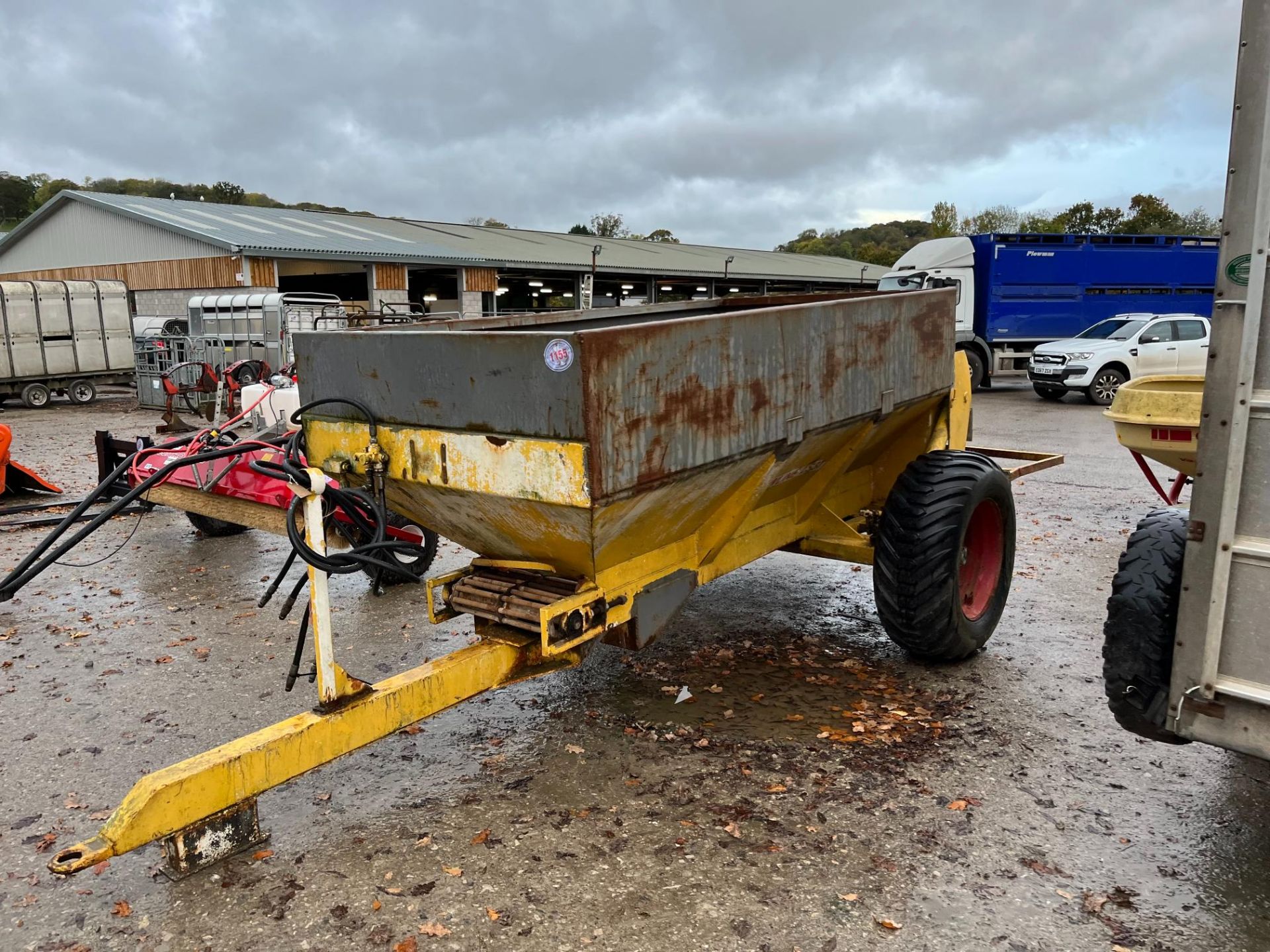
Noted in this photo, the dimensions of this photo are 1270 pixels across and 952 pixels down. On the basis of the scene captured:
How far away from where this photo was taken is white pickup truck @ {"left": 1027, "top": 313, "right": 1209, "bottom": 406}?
16969 millimetres

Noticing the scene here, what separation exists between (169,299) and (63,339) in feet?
20.6

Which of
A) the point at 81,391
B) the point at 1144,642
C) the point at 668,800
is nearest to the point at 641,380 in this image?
the point at 668,800

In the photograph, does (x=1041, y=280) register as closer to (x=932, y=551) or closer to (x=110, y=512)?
(x=932, y=551)

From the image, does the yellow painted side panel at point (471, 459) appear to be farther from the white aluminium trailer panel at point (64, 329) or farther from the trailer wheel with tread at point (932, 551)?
the white aluminium trailer panel at point (64, 329)

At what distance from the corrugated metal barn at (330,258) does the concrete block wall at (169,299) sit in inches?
1.7

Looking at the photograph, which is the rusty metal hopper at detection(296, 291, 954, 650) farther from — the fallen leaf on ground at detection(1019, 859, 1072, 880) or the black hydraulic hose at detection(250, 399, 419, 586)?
the fallen leaf on ground at detection(1019, 859, 1072, 880)

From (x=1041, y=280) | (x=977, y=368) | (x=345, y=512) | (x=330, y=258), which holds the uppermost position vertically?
(x=330, y=258)

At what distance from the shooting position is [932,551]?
14.9 feet

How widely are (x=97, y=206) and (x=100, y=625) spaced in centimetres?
2675

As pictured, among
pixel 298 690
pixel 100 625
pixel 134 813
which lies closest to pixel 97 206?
pixel 100 625

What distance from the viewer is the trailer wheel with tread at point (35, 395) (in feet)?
62.7

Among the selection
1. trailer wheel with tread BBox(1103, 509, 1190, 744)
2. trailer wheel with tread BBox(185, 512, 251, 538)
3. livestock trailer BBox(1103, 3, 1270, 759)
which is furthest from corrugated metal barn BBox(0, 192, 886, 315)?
livestock trailer BBox(1103, 3, 1270, 759)

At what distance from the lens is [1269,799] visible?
3.64 meters

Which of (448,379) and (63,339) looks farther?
(63,339)
